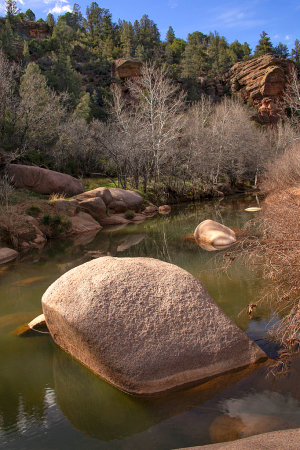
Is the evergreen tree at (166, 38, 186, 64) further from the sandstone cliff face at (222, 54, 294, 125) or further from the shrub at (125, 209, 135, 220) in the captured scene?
the shrub at (125, 209, 135, 220)

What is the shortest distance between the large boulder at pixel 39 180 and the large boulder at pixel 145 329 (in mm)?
15585

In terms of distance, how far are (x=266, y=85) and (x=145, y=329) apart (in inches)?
2576

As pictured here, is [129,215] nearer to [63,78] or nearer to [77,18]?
[63,78]

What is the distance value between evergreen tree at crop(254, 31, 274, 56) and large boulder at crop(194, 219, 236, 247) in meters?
78.8

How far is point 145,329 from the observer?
4020mm

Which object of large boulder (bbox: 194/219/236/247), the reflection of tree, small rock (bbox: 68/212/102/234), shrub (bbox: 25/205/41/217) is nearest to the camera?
the reflection of tree

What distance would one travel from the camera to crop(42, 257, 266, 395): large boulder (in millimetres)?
3855

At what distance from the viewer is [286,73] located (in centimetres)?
6000

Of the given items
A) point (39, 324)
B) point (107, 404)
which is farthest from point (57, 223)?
point (107, 404)

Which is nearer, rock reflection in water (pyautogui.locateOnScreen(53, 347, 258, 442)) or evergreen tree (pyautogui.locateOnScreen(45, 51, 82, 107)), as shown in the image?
rock reflection in water (pyautogui.locateOnScreen(53, 347, 258, 442))

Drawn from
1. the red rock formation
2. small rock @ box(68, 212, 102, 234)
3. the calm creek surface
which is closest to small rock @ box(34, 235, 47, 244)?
small rock @ box(68, 212, 102, 234)

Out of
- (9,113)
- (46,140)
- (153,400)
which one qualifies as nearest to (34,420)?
(153,400)

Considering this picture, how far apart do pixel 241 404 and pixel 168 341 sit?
1040mm

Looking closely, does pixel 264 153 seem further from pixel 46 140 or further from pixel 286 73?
pixel 286 73
